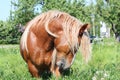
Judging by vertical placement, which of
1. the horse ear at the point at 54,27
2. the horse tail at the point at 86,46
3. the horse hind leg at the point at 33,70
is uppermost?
the horse ear at the point at 54,27

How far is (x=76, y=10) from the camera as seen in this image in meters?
32.8

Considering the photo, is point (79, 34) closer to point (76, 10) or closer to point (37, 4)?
point (76, 10)

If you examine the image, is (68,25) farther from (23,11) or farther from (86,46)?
(23,11)

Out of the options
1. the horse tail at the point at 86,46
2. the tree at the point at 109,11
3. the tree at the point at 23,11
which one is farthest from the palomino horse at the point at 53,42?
the tree at the point at 109,11

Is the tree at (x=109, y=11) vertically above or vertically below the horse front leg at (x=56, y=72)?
below

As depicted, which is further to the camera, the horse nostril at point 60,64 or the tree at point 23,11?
the tree at point 23,11

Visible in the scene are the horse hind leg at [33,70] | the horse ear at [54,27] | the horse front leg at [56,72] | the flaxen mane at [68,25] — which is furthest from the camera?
the horse hind leg at [33,70]

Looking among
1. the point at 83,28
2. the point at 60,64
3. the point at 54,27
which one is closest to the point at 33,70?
the point at 60,64

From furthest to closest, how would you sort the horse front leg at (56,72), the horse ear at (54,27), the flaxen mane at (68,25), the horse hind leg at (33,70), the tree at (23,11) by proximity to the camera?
the tree at (23,11) → the horse hind leg at (33,70) → the horse front leg at (56,72) → the horse ear at (54,27) → the flaxen mane at (68,25)

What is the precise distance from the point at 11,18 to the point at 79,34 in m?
30.8

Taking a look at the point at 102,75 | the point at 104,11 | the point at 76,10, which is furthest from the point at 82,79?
the point at 104,11

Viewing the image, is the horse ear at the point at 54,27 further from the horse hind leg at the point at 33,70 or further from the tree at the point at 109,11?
the tree at the point at 109,11

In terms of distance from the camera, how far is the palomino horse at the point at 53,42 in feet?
16.2

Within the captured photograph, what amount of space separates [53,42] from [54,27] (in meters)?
0.21
